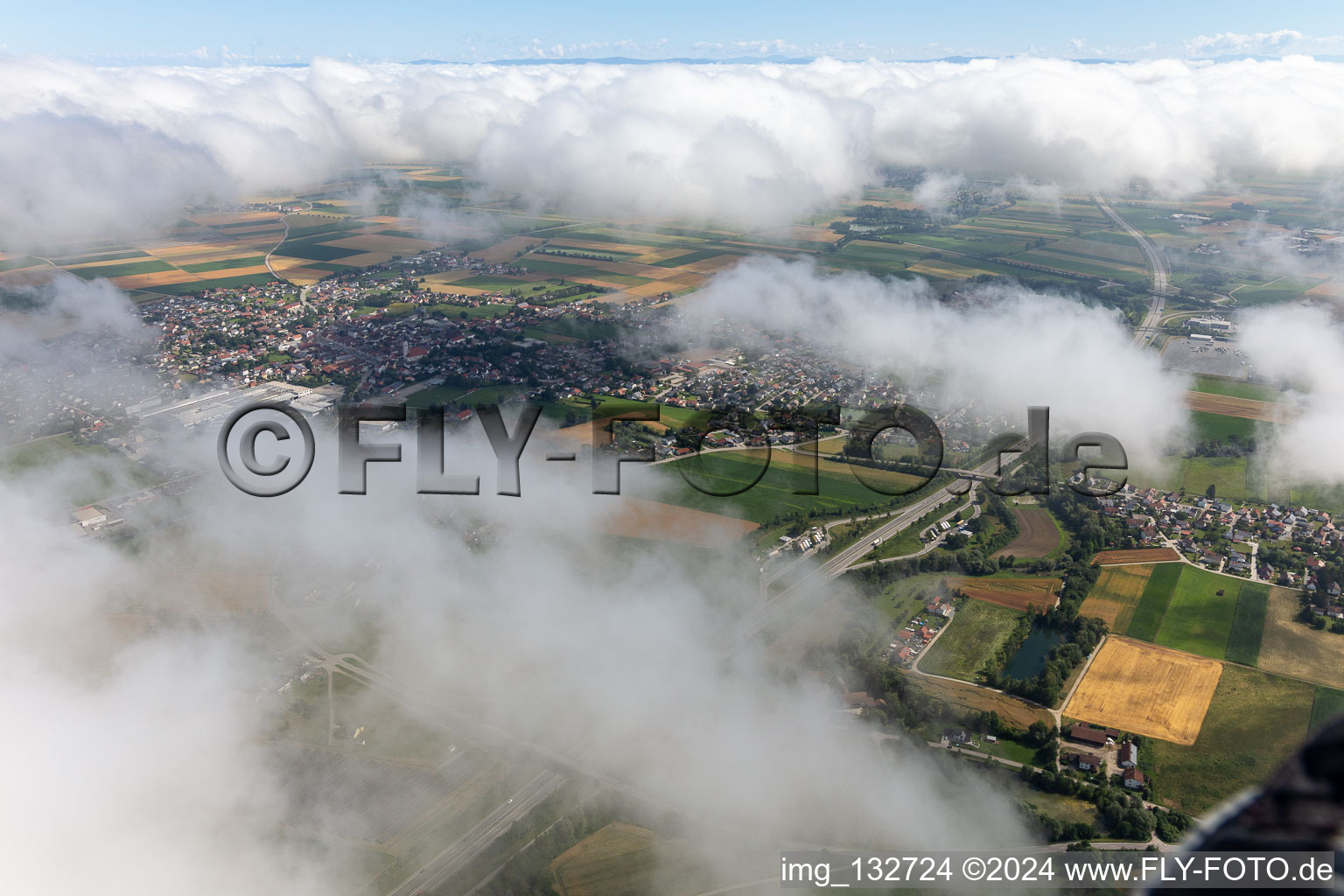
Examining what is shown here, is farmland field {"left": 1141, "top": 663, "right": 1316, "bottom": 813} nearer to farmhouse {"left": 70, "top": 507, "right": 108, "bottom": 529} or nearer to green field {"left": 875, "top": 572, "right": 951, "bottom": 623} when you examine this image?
green field {"left": 875, "top": 572, "right": 951, "bottom": 623}

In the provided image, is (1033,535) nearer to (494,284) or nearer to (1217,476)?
(1217,476)

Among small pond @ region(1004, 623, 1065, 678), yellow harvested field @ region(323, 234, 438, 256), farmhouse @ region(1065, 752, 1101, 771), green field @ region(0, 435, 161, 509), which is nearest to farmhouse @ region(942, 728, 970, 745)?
farmhouse @ region(1065, 752, 1101, 771)

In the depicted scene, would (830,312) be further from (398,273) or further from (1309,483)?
(398,273)

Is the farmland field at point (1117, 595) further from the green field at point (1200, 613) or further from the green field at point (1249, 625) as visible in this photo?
the green field at point (1249, 625)

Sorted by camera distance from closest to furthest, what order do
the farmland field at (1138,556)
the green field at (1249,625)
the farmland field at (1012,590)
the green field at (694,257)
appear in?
1. the green field at (1249,625)
2. the farmland field at (1012,590)
3. the farmland field at (1138,556)
4. the green field at (694,257)

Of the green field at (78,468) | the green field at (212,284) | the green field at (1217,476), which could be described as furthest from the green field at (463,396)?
the green field at (1217,476)

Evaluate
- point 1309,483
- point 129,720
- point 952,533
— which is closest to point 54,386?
point 129,720

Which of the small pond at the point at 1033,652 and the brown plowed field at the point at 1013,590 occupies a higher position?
the brown plowed field at the point at 1013,590
